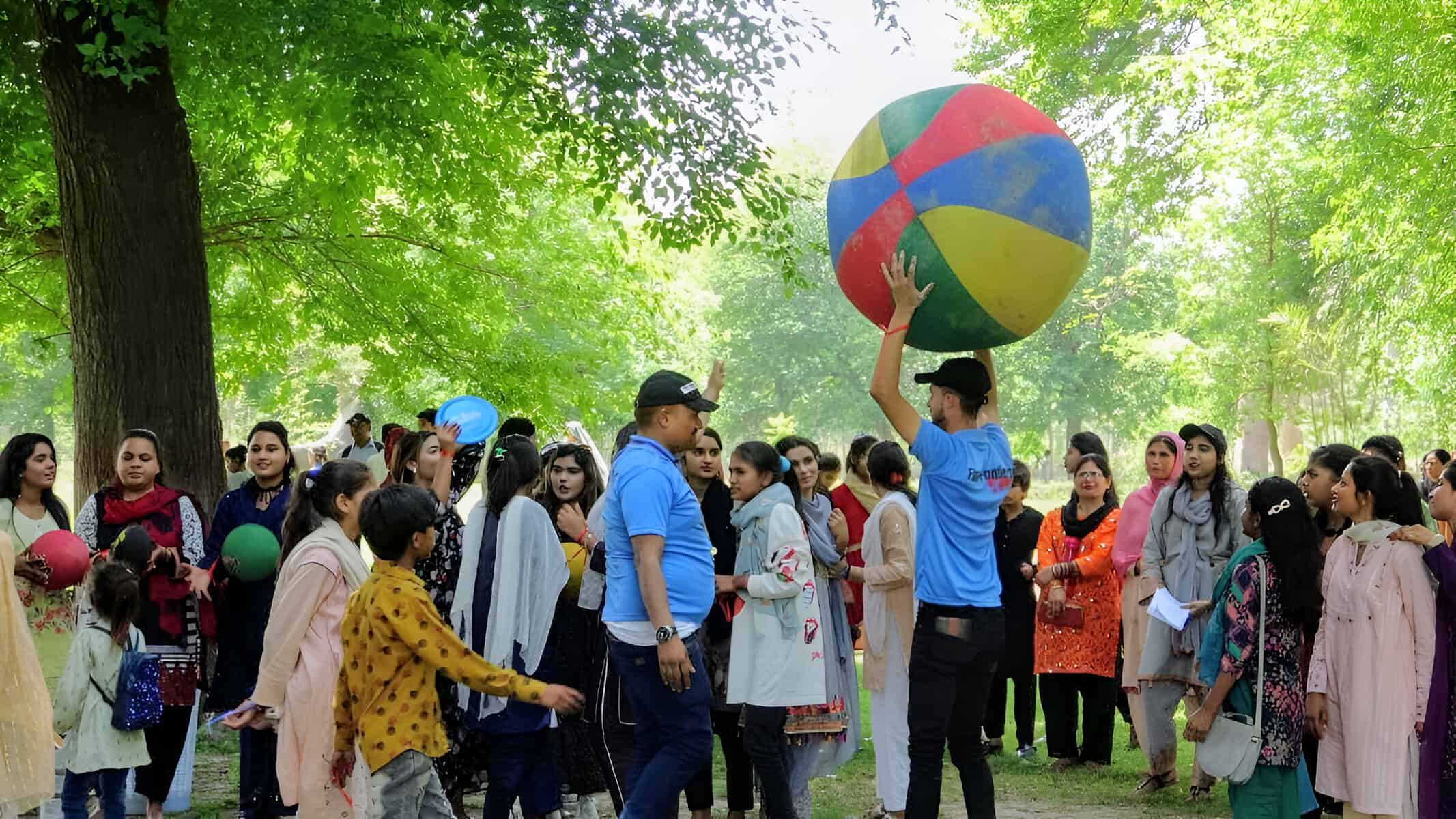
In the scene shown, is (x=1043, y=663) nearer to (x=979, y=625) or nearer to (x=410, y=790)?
(x=979, y=625)

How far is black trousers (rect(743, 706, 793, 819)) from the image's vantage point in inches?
247

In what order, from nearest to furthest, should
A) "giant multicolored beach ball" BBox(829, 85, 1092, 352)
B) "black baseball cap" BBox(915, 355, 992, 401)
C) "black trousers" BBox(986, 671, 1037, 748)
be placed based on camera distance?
"giant multicolored beach ball" BBox(829, 85, 1092, 352) → "black baseball cap" BBox(915, 355, 992, 401) → "black trousers" BBox(986, 671, 1037, 748)

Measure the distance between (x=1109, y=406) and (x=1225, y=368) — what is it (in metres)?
26.3

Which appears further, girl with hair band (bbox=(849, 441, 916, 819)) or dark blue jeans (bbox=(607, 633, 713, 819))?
girl with hair band (bbox=(849, 441, 916, 819))

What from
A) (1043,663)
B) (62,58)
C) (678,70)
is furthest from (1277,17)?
(62,58)

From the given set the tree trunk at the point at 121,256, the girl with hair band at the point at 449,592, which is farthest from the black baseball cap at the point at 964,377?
the tree trunk at the point at 121,256

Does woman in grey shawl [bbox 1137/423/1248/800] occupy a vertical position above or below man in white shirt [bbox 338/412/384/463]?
below

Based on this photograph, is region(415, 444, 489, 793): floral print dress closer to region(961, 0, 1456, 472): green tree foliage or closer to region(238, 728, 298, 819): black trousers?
region(238, 728, 298, 819): black trousers

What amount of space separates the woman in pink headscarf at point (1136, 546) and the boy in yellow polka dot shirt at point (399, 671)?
4928 mm

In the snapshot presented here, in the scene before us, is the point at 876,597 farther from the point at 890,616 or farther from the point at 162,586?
the point at 162,586

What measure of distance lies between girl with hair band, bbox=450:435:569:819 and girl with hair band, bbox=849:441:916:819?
6.10 ft

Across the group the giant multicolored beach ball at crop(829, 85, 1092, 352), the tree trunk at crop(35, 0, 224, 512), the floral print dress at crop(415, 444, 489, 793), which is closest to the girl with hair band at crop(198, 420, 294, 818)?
the floral print dress at crop(415, 444, 489, 793)

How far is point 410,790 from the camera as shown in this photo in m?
5.04

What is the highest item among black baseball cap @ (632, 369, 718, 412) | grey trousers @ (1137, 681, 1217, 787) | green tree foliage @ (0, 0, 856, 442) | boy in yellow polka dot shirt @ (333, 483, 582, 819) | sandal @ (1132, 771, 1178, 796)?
green tree foliage @ (0, 0, 856, 442)
